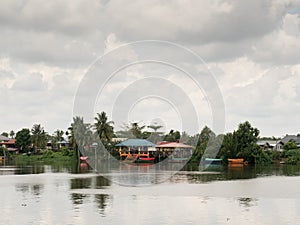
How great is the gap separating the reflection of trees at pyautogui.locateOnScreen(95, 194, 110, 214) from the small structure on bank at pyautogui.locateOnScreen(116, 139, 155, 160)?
45042 mm

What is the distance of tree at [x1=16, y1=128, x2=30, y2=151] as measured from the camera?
9462 cm

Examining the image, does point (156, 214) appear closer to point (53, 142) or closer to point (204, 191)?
point (204, 191)

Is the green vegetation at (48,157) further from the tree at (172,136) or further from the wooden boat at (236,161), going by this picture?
the wooden boat at (236,161)

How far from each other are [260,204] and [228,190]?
19.1 feet

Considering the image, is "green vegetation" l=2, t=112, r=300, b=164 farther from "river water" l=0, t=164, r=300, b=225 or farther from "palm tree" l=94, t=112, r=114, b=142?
"river water" l=0, t=164, r=300, b=225

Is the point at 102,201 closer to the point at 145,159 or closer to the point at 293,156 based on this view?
the point at 293,156

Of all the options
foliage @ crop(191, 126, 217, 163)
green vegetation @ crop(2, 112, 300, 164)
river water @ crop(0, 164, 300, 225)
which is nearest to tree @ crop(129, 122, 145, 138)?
green vegetation @ crop(2, 112, 300, 164)

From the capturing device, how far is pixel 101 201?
23.9 m

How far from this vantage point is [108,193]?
89.8 feet

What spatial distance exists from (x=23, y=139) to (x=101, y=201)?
2897 inches

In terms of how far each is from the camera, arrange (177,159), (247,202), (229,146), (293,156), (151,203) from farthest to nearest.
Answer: (177,159)
(293,156)
(229,146)
(247,202)
(151,203)

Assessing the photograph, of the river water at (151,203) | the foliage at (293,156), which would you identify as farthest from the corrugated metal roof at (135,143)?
the river water at (151,203)

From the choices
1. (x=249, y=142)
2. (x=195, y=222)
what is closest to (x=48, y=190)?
(x=195, y=222)

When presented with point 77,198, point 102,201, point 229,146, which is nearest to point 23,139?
point 229,146
